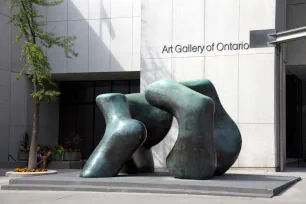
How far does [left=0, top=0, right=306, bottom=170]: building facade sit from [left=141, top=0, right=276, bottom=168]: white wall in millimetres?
40

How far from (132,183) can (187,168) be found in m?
1.64

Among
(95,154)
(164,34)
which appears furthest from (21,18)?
(95,154)

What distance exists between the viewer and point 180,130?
45.0 feet

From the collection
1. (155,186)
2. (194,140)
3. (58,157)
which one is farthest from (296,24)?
(155,186)

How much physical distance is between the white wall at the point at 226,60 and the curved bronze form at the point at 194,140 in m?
7.77

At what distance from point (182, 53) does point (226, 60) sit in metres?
1.93

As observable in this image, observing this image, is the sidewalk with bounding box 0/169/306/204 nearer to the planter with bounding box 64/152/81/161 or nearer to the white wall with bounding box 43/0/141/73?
the planter with bounding box 64/152/81/161

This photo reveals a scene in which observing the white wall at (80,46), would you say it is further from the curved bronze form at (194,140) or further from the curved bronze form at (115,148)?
the curved bronze form at (194,140)

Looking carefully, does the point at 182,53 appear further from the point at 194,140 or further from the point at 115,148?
the point at 194,140

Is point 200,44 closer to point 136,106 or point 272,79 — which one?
point 272,79

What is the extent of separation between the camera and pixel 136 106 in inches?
610

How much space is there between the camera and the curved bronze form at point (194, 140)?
13430mm

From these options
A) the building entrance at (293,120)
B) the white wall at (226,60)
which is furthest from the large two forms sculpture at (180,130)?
the building entrance at (293,120)

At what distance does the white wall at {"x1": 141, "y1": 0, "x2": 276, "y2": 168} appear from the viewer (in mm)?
21016
